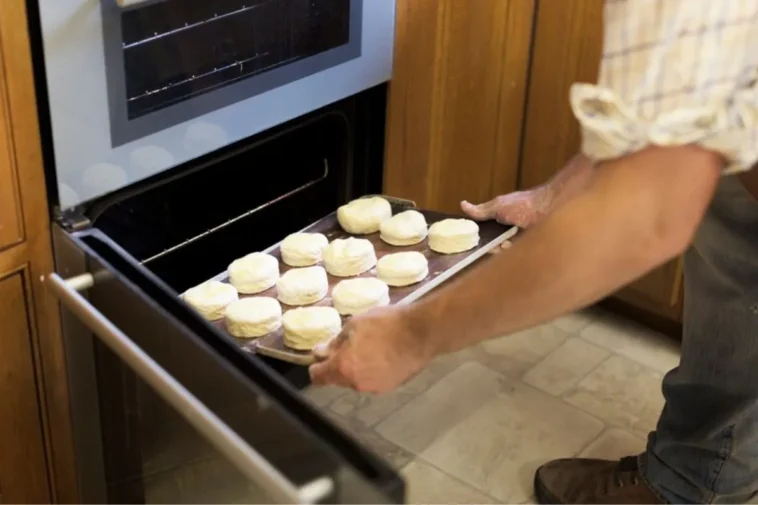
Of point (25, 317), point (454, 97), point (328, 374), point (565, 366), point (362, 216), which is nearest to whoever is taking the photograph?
point (328, 374)

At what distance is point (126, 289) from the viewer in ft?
3.12

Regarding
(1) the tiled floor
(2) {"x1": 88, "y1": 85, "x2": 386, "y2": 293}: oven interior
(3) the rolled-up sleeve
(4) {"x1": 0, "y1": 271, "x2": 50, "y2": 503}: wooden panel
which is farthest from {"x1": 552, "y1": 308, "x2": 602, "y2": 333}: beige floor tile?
(3) the rolled-up sleeve

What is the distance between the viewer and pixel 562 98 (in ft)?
5.46

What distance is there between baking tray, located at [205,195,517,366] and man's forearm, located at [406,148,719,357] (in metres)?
0.33

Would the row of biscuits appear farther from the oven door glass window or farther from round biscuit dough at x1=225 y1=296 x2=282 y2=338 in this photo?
the oven door glass window

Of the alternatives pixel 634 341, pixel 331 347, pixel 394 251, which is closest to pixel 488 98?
pixel 394 251

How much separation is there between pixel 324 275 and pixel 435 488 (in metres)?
0.42

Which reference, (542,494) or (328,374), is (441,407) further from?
(328,374)

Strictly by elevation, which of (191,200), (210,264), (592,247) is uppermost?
(592,247)

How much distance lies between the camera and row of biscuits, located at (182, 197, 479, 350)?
1.20 m

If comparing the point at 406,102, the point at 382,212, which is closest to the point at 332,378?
the point at 382,212

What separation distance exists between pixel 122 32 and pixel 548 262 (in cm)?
53

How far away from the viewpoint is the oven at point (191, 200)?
83cm

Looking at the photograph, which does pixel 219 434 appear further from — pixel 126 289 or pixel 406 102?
pixel 406 102
